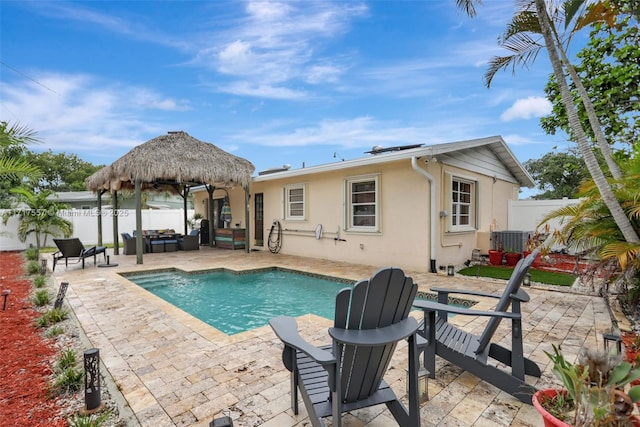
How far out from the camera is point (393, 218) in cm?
847

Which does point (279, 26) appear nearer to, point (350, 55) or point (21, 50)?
point (350, 55)

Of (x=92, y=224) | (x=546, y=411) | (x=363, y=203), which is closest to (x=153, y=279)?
(x=363, y=203)

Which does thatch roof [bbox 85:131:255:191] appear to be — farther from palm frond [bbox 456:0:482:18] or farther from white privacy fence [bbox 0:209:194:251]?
palm frond [bbox 456:0:482:18]

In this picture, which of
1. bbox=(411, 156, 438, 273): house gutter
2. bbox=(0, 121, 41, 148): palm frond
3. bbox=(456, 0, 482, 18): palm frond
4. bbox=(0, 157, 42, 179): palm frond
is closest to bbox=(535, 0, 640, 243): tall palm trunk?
bbox=(456, 0, 482, 18): palm frond

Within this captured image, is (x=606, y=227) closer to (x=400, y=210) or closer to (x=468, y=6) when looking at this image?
(x=468, y=6)

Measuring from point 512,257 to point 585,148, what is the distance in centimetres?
581

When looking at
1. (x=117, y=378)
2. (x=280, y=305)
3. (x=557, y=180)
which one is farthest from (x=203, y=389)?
(x=557, y=180)

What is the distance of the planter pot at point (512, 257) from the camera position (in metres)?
8.88

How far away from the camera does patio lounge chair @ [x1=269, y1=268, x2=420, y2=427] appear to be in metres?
1.78

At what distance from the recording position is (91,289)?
646cm

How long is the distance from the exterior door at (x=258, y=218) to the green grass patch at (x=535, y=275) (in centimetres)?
794

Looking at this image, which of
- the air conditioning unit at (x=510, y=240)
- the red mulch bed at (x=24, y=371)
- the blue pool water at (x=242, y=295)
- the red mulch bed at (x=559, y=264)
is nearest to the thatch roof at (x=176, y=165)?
the blue pool water at (x=242, y=295)

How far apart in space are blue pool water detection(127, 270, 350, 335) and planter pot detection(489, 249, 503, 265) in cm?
481

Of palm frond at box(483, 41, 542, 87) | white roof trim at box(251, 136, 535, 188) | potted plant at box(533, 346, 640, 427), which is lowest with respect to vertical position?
potted plant at box(533, 346, 640, 427)
